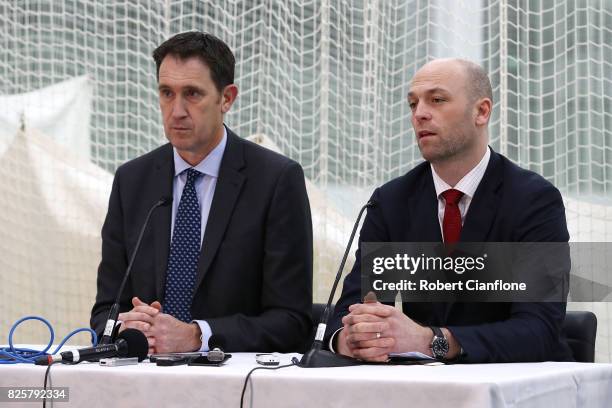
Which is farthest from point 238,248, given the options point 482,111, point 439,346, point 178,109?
point 439,346

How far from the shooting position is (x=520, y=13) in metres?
4.84

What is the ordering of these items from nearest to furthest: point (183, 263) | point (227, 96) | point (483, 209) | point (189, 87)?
1. point (483, 209)
2. point (183, 263)
3. point (189, 87)
4. point (227, 96)

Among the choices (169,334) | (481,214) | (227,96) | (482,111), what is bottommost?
(169,334)

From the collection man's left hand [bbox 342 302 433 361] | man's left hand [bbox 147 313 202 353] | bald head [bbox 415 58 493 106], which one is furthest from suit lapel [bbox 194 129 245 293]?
man's left hand [bbox 342 302 433 361]

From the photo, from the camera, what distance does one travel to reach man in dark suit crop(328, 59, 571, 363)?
2.34 metres

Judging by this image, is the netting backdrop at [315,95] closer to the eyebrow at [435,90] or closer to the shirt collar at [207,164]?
the shirt collar at [207,164]

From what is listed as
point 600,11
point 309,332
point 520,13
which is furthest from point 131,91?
point 309,332

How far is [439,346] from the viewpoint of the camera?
2.15 meters

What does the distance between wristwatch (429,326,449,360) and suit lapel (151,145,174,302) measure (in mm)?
943

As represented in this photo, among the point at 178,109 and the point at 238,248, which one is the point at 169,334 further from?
the point at 178,109

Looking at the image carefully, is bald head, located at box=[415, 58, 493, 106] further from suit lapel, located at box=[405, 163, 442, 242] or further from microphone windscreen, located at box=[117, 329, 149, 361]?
microphone windscreen, located at box=[117, 329, 149, 361]

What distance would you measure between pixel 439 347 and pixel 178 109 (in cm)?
115

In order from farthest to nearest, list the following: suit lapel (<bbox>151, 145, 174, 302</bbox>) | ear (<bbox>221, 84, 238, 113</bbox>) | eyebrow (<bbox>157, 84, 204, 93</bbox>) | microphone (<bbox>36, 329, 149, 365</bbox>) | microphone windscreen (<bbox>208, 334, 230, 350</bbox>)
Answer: ear (<bbox>221, 84, 238, 113</bbox>) → eyebrow (<bbox>157, 84, 204, 93</bbox>) → suit lapel (<bbox>151, 145, 174, 302</bbox>) → microphone windscreen (<bbox>208, 334, 230, 350</bbox>) → microphone (<bbox>36, 329, 149, 365</bbox>)

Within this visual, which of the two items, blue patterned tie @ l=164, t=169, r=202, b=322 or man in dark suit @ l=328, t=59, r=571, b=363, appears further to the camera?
blue patterned tie @ l=164, t=169, r=202, b=322
